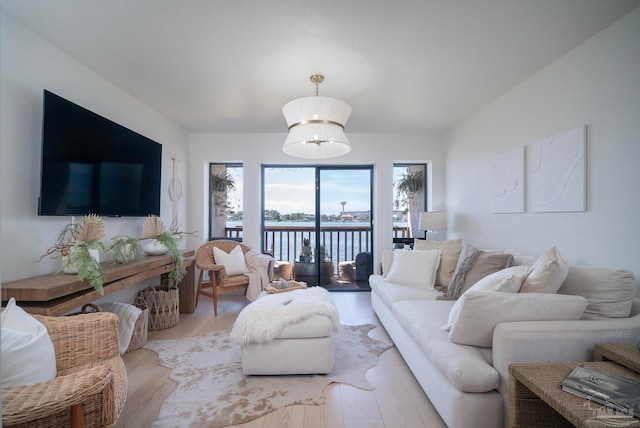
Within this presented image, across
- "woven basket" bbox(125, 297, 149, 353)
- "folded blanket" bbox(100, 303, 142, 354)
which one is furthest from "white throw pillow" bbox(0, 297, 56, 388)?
"woven basket" bbox(125, 297, 149, 353)

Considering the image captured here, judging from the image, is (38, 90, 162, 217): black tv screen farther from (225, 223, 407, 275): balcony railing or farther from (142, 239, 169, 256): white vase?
(225, 223, 407, 275): balcony railing

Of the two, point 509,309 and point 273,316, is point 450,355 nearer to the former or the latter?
point 509,309

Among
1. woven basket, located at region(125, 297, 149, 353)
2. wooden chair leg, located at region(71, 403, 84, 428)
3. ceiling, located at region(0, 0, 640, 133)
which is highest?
ceiling, located at region(0, 0, 640, 133)

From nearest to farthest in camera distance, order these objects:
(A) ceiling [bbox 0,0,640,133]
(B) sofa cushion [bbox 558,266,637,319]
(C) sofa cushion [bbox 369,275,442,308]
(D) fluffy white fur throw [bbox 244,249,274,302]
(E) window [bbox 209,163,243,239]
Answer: (B) sofa cushion [bbox 558,266,637,319]
(A) ceiling [bbox 0,0,640,133]
(C) sofa cushion [bbox 369,275,442,308]
(D) fluffy white fur throw [bbox 244,249,274,302]
(E) window [bbox 209,163,243,239]

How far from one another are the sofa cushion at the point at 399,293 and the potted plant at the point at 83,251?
91.5 inches

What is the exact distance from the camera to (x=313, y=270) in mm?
4812

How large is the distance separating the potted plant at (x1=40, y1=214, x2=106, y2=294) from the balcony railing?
9.01 ft

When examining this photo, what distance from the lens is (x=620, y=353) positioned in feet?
4.56

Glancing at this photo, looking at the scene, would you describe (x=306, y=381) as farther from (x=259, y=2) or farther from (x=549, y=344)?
(x=259, y=2)

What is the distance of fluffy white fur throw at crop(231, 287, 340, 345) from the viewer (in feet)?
7.09

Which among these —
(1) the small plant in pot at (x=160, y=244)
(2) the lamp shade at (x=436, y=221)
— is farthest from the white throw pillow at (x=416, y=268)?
(1) the small plant in pot at (x=160, y=244)

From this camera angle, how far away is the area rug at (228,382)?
184cm

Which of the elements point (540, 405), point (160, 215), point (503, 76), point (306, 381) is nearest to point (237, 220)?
point (160, 215)

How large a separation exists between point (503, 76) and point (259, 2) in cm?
223
